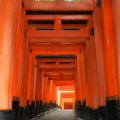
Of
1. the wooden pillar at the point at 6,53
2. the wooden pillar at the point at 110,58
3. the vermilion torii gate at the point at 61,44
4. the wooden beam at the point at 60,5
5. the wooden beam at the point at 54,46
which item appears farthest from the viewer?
the wooden beam at the point at 54,46

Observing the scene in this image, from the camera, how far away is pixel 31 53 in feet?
43.7

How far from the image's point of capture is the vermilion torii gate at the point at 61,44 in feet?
20.6

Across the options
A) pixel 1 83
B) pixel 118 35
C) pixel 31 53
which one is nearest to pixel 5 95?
pixel 1 83

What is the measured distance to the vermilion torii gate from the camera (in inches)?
247

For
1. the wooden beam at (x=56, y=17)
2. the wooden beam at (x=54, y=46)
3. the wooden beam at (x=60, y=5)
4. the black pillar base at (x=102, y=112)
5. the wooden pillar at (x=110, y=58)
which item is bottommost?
the black pillar base at (x=102, y=112)

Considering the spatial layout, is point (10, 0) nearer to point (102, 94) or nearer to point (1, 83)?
point (1, 83)

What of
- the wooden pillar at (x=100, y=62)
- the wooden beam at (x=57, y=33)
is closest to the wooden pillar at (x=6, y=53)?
the wooden pillar at (x=100, y=62)

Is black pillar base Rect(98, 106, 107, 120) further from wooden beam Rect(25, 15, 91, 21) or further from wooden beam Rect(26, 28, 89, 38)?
wooden beam Rect(25, 15, 91, 21)

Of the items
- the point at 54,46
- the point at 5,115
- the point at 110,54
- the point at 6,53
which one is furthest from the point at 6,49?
the point at 54,46

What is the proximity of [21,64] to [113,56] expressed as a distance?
3837mm

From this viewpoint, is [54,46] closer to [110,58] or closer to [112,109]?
[110,58]

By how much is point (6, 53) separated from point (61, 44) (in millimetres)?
6676

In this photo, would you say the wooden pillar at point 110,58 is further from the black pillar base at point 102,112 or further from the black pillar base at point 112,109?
the black pillar base at point 102,112

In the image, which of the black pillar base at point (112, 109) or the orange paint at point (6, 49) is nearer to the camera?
the orange paint at point (6, 49)
